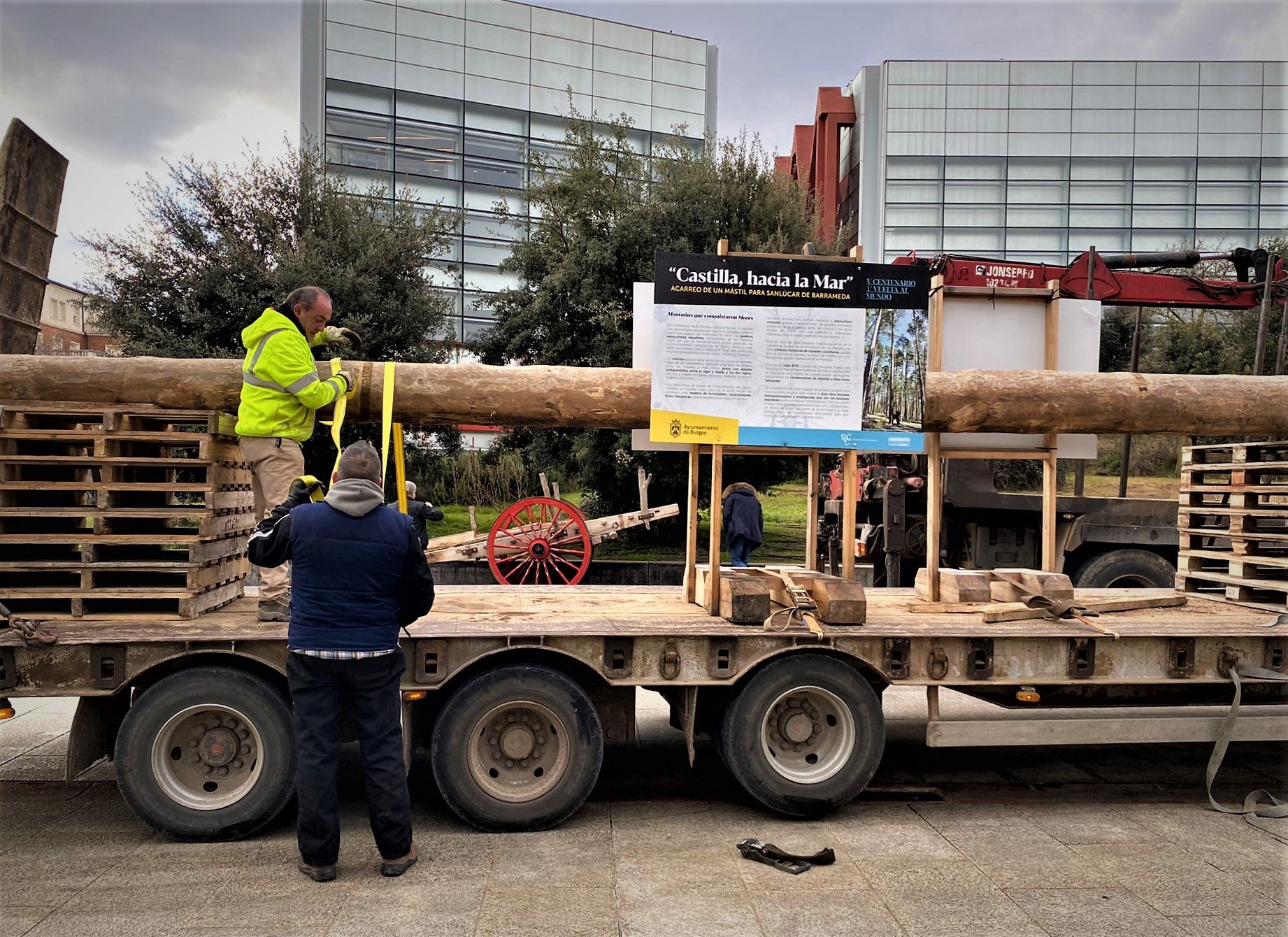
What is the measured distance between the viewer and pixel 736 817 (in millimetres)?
6000

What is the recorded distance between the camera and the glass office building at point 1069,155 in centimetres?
3419

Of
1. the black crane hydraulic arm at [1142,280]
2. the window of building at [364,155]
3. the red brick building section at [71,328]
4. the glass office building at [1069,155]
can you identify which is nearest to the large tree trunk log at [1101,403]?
the black crane hydraulic arm at [1142,280]

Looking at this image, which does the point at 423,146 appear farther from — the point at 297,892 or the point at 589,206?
the point at 297,892

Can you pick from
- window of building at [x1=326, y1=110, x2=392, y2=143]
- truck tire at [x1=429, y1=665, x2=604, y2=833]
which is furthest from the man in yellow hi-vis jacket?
window of building at [x1=326, y1=110, x2=392, y2=143]

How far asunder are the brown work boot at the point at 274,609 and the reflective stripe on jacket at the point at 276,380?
3.33 ft

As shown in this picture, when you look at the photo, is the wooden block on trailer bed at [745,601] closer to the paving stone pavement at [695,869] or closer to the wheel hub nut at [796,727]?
the wheel hub nut at [796,727]

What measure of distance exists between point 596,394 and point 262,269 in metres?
12.8

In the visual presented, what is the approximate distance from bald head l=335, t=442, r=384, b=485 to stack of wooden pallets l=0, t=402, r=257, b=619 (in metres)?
1.06

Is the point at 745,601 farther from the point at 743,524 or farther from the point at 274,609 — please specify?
the point at 743,524

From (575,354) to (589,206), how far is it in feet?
9.30

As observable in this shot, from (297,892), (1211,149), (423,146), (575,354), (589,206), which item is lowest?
(297,892)

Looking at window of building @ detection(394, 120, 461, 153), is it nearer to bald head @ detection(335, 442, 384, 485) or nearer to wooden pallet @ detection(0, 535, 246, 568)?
wooden pallet @ detection(0, 535, 246, 568)

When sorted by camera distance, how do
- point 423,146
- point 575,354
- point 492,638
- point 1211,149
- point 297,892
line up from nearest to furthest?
1. point 297,892
2. point 492,638
3. point 575,354
4. point 423,146
5. point 1211,149

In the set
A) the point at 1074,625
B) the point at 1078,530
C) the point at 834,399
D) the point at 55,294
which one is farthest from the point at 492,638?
the point at 55,294
